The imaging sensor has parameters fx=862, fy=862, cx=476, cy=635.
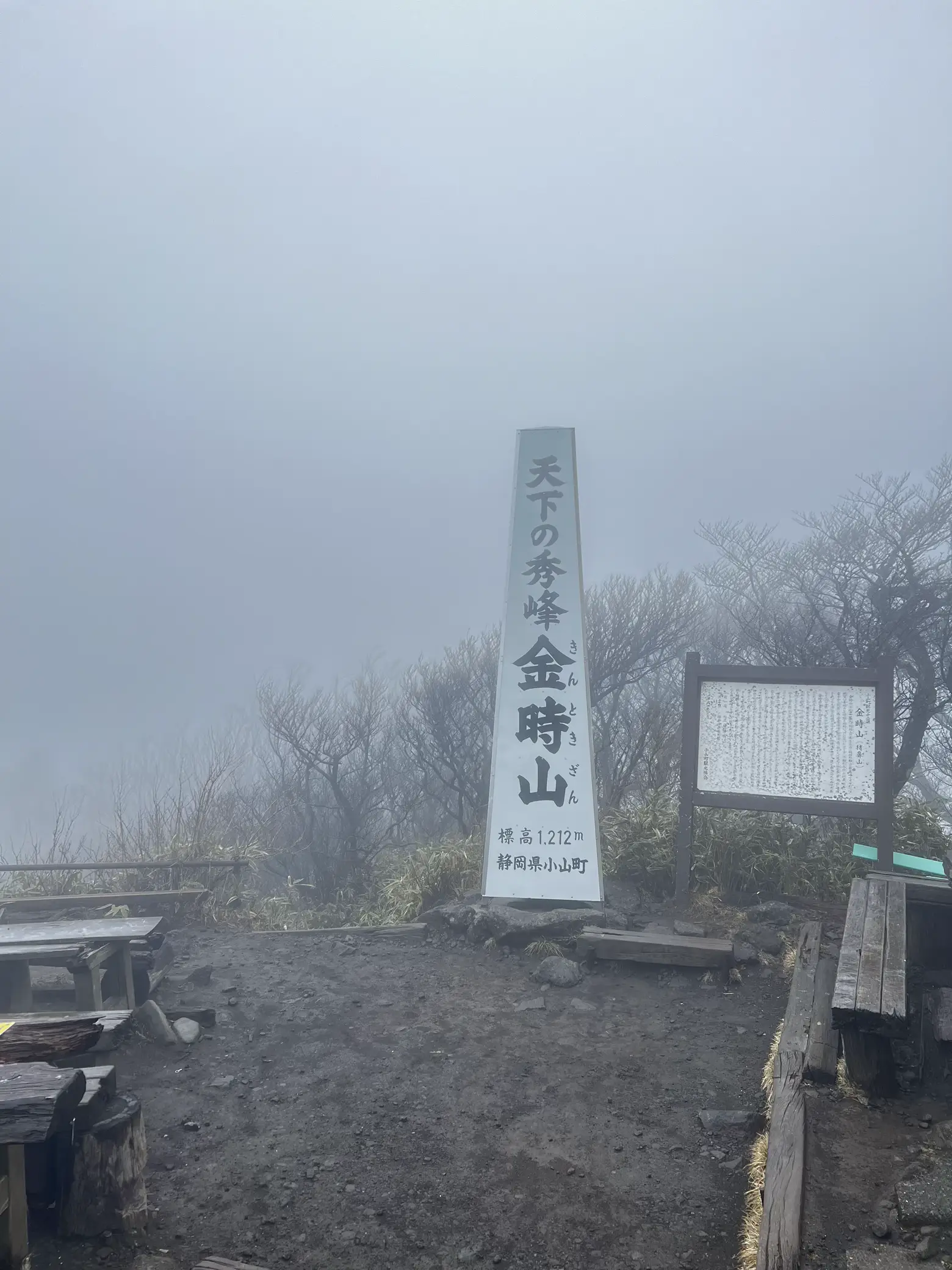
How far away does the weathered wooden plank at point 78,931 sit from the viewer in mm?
4922

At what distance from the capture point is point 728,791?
6816mm

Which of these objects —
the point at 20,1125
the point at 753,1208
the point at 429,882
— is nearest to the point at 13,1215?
the point at 20,1125

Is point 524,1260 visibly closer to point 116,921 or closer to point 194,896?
point 116,921

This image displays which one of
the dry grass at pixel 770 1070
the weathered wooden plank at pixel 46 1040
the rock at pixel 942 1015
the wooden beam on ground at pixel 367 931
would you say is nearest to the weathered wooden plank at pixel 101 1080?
the weathered wooden plank at pixel 46 1040

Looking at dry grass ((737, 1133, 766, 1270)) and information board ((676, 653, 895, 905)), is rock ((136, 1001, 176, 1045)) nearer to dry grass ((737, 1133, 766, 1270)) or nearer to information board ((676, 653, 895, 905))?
dry grass ((737, 1133, 766, 1270))

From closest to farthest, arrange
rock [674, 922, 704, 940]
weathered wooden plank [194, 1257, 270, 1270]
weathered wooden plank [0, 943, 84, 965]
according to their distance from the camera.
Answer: weathered wooden plank [194, 1257, 270, 1270], weathered wooden plank [0, 943, 84, 965], rock [674, 922, 704, 940]

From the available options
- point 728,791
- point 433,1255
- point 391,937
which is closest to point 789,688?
point 728,791

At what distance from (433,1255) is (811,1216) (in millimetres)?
1289

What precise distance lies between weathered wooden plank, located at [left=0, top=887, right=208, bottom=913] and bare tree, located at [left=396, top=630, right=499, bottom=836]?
463 centimetres

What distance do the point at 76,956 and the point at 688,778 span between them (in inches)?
177

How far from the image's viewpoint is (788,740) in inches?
265

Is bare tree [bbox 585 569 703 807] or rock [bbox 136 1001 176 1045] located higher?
bare tree [bbox 585 569 703 807]

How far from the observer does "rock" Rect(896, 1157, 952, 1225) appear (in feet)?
8.91

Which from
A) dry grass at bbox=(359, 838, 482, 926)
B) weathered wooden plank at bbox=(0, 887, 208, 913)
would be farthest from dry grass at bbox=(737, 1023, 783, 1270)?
weathered wooden plank at bbox=(0, 887, 208, 913)
